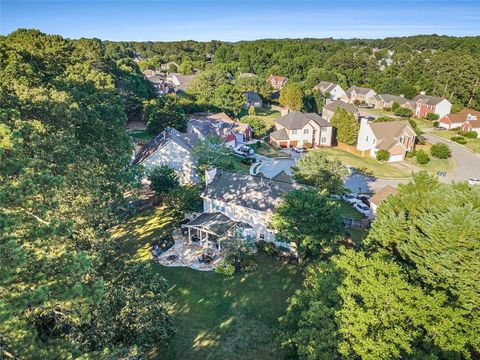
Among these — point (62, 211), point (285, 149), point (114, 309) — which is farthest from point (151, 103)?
point (114, 309)

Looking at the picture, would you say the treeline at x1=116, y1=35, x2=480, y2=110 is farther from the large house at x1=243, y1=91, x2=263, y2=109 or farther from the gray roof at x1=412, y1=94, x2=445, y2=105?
the large house at x1=243, y1=91, x2=263, y2=109

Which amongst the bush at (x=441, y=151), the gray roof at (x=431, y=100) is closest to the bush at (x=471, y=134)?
the gray roof at (x=431, y=100)

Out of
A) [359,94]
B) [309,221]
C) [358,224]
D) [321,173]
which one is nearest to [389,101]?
[359,94]

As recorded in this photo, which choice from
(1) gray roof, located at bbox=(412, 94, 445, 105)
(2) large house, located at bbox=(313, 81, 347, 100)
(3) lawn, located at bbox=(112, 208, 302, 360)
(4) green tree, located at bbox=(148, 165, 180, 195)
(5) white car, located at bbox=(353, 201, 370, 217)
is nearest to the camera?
(3) lawn, located at bbox=(112, 208, 302, 360)

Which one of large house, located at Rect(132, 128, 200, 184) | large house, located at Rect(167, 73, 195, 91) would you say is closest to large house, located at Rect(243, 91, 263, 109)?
large house, located at Rect(167, 73, 195, 91)

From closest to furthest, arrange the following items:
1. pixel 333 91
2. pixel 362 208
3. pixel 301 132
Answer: pixel 362 208 < pixel 301 132 < pixel 333 91

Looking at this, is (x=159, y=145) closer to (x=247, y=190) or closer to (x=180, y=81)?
(x=247, y=190)

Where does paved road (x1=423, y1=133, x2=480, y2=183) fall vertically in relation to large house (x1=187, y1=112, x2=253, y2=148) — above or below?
below
